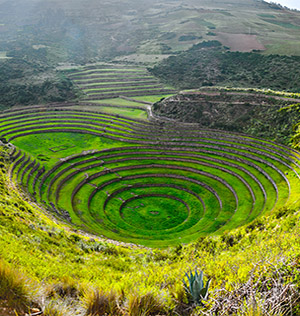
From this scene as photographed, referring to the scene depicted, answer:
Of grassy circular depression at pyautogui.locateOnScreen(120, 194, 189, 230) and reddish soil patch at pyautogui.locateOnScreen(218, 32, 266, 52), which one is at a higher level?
reddish soil patch at pyautogui.locateOnScreen(218, 32, 266, 52)

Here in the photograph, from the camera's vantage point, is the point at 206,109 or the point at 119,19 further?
the point at 119,19

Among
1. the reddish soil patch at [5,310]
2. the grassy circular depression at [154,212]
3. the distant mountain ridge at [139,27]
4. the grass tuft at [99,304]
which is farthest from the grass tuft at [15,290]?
the distant mountain ridge at [139,27]

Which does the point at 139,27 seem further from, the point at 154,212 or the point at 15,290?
the point at 15,290

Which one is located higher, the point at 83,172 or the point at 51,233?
the point at 51,233

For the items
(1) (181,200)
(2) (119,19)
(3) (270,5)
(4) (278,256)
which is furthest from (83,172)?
(3) (270,5)

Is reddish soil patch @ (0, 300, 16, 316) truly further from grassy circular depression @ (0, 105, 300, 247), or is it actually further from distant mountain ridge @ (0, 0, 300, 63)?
distant mountain ridge @ (0, 0, 300, 63)

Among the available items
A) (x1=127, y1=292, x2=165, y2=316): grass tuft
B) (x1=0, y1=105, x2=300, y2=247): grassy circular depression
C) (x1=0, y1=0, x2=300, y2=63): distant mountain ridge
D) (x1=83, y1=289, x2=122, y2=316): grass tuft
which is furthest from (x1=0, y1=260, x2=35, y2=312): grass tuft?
(x1=0, y1=0, x2=300, y2=63): distant mountain ridge

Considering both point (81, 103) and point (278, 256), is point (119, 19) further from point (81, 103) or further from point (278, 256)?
point (278, 256)

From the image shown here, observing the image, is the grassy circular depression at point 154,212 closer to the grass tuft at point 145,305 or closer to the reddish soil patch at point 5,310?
the grass tuft at point 145,305
